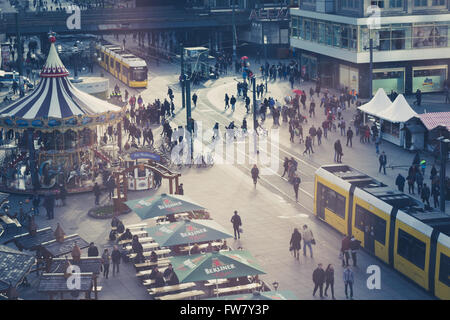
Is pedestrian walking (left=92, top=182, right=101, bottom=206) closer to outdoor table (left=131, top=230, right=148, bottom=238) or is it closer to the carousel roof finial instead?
outdoor table (left=131, top=230, right=148, bottom=238)

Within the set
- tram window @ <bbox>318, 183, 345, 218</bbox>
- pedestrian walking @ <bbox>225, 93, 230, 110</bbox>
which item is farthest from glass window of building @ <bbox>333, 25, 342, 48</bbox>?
tram window @ <bbox>318, 183, 345, 218</bbox>

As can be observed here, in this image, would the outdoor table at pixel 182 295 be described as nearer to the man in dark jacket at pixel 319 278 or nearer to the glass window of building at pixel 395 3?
the man in dark jacket at pixel 319 278

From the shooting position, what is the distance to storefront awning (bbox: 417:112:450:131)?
4950cm

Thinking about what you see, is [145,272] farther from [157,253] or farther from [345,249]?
[345,249]

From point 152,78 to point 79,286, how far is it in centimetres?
5516

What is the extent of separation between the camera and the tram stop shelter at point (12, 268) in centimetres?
2706

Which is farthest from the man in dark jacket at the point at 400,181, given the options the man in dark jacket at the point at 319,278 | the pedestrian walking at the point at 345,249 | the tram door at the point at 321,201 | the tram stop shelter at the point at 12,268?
the tram stop shelter at the point at 12,268

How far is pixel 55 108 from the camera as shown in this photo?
150ft

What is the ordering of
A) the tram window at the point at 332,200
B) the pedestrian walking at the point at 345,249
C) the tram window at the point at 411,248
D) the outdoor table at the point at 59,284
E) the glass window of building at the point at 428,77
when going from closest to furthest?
→ the outdoor table at the point at 59,284, the tram window at the point at 411,248, the pedestrian walking at the point at 345,249, the tram window at the point at 332,200, the glass window of building at the point at 428,77

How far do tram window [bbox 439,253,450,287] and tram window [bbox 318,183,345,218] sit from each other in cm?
789

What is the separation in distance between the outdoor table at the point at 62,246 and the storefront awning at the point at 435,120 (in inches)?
988

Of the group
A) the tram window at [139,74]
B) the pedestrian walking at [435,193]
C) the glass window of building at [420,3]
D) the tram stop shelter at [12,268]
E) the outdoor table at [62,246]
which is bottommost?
the outdoor table at [62,246]
